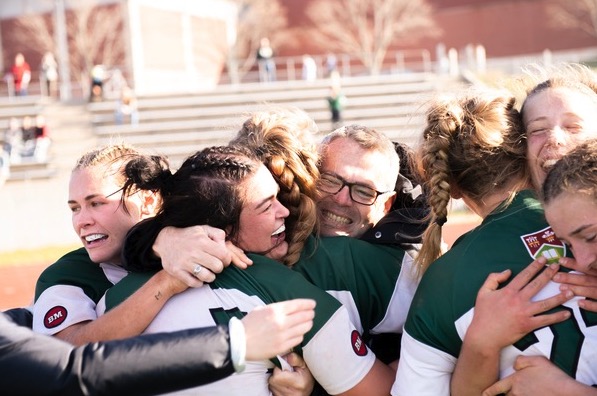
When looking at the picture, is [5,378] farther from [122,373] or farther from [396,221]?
[396,221]

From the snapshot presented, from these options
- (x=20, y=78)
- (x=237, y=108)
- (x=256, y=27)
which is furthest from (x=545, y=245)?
(x=256, y=27)

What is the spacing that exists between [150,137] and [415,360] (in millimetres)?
23781

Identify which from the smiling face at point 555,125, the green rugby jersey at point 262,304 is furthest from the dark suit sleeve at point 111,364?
the smiling face at point 555,125

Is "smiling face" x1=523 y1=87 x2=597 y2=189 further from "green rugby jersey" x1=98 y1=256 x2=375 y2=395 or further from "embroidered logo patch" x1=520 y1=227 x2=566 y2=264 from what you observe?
"green rugby jersey" x1=98 y1=256 x2=375 y2=395

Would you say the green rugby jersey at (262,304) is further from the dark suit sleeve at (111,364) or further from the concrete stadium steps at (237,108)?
the concrete stadium steps at (237,108)

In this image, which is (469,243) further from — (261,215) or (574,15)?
(574,15)

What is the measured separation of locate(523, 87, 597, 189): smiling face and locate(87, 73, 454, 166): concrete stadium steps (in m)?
21.4

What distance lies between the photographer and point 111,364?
75.8 inches

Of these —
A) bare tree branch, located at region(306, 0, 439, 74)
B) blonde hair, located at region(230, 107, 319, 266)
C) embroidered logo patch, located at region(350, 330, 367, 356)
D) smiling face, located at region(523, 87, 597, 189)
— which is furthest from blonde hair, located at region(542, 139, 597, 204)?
bare tree branch, located at region(306, 0, 439, 74)

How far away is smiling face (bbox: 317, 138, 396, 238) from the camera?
307 cm

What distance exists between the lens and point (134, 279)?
2.70m

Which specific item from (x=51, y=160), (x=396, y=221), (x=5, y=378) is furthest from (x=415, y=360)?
(x=51, y=160)

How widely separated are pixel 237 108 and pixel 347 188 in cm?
2416

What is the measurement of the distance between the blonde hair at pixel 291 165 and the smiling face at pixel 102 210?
51cm
